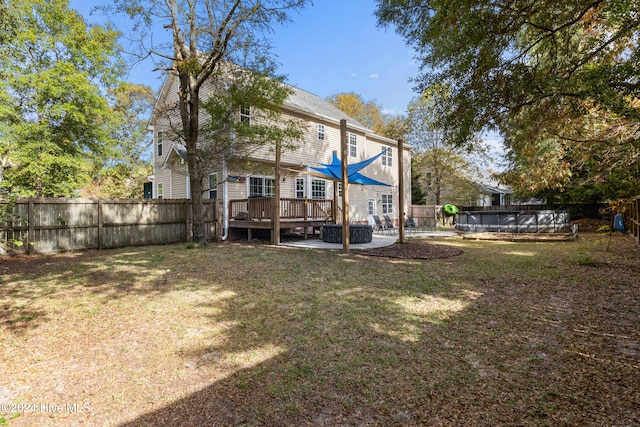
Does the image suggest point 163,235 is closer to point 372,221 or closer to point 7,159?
point 7,159

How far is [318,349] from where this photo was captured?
3.21 metres

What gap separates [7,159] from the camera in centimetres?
1027

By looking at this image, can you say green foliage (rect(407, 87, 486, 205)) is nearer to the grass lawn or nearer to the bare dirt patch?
the bare dirt patch

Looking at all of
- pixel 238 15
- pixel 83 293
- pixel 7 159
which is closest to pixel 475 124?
pixel 83 293

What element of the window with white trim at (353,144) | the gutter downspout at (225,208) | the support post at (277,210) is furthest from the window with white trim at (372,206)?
the support post at (277,210)

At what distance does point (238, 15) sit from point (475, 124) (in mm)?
8205

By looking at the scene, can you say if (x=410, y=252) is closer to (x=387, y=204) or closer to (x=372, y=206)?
(x=372, y=206)

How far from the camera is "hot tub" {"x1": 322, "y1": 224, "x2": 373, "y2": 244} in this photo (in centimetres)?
1113

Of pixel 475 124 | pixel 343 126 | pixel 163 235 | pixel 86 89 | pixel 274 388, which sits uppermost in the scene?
pixel 86 89

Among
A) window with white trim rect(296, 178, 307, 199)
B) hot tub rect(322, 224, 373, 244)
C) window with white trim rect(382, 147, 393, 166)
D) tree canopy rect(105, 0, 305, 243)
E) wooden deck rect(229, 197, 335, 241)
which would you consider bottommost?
hot tub rect(322, 224, 373, 244)

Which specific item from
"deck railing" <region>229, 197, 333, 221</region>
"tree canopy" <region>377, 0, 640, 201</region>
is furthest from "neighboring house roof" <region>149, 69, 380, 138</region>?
"tree canopy" <region>377, 0, 640, 201</region>

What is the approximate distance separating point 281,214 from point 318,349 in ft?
30.2

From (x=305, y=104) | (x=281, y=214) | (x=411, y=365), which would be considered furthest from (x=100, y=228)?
(x=305, y=104)

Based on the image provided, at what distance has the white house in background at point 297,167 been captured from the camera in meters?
13.5
